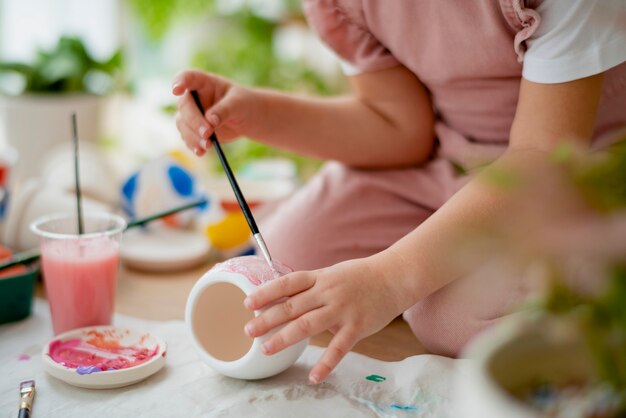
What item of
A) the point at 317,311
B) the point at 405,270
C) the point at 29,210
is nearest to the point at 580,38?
the point at 405,270

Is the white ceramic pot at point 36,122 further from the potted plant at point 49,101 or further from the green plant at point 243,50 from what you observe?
the green plant at point 243,50

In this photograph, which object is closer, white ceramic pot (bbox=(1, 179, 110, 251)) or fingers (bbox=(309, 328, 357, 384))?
fingers (bbox=(309, 328, 357, 384))

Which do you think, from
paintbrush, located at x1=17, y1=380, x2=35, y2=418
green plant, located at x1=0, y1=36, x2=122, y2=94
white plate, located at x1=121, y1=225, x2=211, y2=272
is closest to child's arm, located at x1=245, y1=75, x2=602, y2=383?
paintbrush, located at x1=17, y1=380, x2=35, y2=418

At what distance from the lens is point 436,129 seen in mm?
1186

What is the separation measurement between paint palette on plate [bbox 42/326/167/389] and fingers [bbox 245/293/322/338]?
0.57 ft

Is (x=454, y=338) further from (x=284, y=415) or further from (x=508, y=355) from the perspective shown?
(x=508, y=355)

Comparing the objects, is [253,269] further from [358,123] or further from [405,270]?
[358,123]

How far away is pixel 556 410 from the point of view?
1.48 feet

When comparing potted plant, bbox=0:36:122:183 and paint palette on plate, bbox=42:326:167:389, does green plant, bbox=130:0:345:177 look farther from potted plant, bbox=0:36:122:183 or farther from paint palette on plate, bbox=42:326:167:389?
paint palette on plate, bbox=42:326:167:389

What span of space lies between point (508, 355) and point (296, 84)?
1.90m

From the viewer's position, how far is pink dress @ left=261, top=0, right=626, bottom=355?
93 cm

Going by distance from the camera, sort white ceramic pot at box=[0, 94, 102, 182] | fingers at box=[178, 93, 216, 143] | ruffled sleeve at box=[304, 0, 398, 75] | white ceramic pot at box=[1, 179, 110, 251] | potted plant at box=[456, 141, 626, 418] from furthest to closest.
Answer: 1. white ceramic pot at box=[0, 94, 102, 182]
2. white ceramic pot at box=[1, 179, 110, 251]
3. ruffled sleeve at box=[304, 0, 398, 75]
4. fingers at box=[178, 93, 216, 143]
5. potted plant at box=[456, 141, 626, 418]

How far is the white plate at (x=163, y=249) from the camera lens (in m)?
1.33

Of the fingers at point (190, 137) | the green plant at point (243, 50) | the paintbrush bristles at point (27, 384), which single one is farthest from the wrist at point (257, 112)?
the green plant at point (243, 50)
